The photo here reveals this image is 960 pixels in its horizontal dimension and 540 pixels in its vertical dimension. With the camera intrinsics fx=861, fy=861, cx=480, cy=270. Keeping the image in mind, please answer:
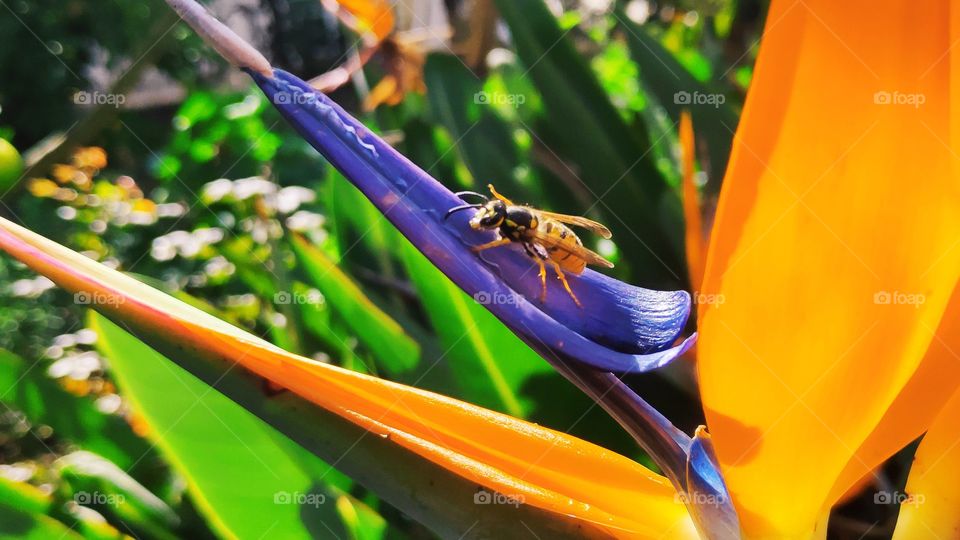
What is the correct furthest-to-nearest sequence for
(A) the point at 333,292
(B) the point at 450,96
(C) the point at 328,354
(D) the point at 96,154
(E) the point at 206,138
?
(E) the point at 206,138
(D) the point at 96,154
(B) the point at 450,96
(C) the point at 328,354
(A) the point at 333,292

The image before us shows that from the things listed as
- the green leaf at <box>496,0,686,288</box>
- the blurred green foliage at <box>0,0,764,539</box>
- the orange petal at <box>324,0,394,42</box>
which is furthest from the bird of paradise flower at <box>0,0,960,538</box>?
the orange petal at <box>324,0,394,42</box>

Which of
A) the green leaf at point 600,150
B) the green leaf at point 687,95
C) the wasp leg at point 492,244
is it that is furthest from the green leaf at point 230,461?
the green leaf at point 687,95

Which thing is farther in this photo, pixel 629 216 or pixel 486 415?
pixel 629 216

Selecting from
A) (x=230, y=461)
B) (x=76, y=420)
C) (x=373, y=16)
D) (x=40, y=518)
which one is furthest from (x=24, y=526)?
(x=373, y=16)

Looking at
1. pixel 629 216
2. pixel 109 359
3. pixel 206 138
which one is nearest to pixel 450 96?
pixel 629 216

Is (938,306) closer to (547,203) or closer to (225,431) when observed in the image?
(225,431)

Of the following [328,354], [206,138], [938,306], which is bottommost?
[206,138]
